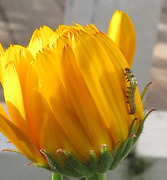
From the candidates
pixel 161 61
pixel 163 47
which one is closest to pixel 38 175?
pixel 161 61

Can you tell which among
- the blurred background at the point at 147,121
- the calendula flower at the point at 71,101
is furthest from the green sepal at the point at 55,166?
the blurred background at the point at 147,121

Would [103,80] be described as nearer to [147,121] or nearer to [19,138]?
[19,138]

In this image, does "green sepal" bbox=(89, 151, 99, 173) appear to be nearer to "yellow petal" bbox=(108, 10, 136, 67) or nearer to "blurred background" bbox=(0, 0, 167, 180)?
"yellow petal" bbox=(108, 10, 136, 67)

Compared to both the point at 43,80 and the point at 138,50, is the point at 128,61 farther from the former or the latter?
the point at 138,50

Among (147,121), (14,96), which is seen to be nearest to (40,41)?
(14,96)

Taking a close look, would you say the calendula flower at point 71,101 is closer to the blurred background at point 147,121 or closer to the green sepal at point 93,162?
the green sepal at point 93,162

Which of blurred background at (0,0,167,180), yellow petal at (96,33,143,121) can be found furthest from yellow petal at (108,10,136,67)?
blurred background at (0,0,167,180)
